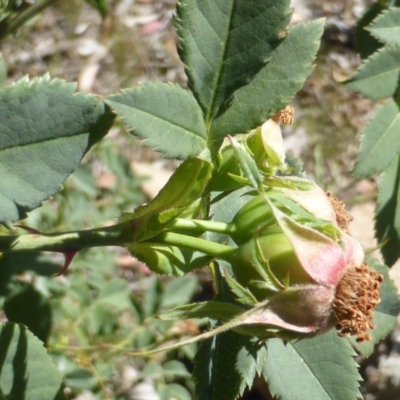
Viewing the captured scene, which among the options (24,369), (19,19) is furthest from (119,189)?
(24,369)

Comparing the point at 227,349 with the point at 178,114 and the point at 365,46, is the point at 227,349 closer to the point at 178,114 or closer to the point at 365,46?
the point at 178,114

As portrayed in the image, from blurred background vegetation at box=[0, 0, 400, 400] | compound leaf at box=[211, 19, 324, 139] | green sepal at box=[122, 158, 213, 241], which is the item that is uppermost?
compound leaf at box=[211, 19, 324, 139]

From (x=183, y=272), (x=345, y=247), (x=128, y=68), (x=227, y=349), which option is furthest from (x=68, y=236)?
(x=128, y=68)

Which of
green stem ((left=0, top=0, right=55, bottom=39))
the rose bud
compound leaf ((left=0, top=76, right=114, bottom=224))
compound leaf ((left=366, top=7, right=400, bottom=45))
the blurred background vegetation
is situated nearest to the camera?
the rose bud

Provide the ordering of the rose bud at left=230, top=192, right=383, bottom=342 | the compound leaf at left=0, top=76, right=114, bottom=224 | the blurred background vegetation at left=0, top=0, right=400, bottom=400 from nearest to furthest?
the rose bud at left=230, top=192, right=383, bottom=342 < the compound leaf at left=0, top=76, right=114, bottom=224 < the blurred background vegetation at left=0, top=0, right=400, bottom=400

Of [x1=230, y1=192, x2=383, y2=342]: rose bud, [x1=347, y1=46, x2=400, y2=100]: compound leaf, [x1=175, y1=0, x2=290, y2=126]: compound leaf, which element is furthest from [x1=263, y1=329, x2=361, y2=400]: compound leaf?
[x1=347, y1=46, x2=400, y2=100]: compound leaf

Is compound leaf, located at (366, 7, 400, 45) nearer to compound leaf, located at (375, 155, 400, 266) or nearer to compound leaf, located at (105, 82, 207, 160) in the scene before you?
compound leaf, located at (375, 155, 400, 266)
